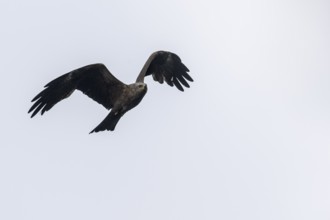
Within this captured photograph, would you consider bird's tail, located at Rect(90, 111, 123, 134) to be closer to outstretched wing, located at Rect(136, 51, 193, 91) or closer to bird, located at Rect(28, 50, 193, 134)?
bird, located at Rect(28, 50, 193, 134)

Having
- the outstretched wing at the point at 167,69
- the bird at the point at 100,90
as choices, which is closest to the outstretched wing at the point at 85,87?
the bird at the point at 100,90

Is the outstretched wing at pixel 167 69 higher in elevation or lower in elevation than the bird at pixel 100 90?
higher

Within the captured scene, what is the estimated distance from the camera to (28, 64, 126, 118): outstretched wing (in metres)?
26.1

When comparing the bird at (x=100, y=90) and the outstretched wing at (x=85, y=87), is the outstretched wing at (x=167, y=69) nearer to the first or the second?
the bird at (x=100, y=90)

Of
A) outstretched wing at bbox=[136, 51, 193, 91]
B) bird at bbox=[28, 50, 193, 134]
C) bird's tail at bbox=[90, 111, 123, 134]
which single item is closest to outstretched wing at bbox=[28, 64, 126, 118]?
bird at bbox=[28, 50, 193, 134]

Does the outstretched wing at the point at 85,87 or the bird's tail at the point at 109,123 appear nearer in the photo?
the bird's tail at the point at 109,123

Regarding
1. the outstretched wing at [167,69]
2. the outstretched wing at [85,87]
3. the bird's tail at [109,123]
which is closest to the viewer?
the bird's tail at [109,123]

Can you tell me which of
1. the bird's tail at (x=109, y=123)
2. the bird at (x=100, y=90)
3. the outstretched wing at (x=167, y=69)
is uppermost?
the outstretched wing at (x=167, y=69)

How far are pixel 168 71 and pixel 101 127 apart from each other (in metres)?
3.01

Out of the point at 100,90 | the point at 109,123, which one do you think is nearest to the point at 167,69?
the point at 100,90

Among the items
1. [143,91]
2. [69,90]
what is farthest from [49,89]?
[143,91]

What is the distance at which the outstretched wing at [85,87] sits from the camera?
26.1 metres

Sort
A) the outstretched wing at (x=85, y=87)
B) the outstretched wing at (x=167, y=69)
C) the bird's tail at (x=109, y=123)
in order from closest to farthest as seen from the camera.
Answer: the bird's tail at (x=109, y=123)
the outstretched wing at (x=85, y=87)
the outstretched wing at (x=167, y=69)

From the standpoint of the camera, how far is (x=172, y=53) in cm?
2789
